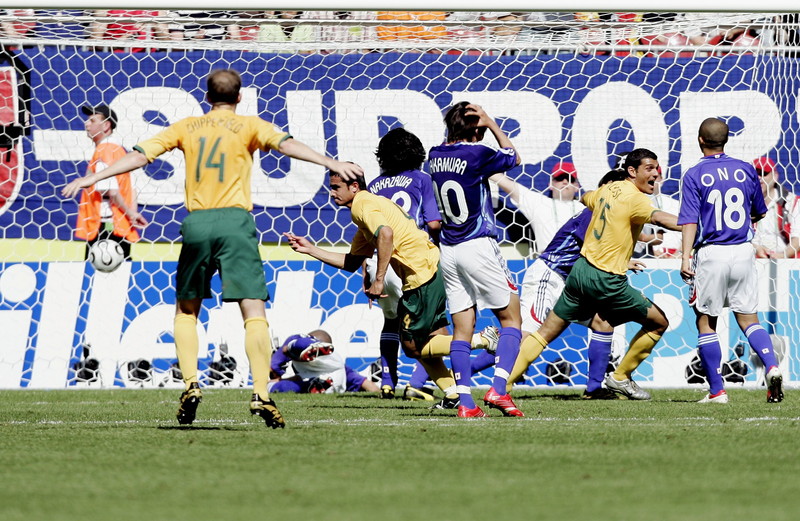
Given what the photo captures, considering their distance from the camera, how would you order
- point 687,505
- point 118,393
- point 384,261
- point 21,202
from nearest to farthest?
point 687,505, point 384,261, point 118,393, point 21,202

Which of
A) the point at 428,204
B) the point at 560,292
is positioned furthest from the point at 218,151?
the point at 560,292

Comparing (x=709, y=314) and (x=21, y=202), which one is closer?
(x=709, y=314)

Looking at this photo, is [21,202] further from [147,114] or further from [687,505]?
[687,505]

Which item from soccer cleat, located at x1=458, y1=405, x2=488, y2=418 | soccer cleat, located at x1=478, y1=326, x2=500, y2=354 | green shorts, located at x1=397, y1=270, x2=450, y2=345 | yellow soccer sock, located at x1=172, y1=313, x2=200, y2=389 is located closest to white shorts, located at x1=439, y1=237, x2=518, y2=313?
green shorts, located at x1=397, y1=270, x2=450, y2=345

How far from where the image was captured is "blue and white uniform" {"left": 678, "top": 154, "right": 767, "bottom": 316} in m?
8.27

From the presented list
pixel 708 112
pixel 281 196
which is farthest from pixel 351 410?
pixel 708 112

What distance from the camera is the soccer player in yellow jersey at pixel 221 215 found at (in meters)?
5.93

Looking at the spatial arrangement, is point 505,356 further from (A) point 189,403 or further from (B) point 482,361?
(B) point 482,361

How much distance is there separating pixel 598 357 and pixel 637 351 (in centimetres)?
42

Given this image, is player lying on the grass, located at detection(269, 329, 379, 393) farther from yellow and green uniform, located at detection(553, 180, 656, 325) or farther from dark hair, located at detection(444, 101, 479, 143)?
dark hair, located at detection(444, 101, 479, 143)

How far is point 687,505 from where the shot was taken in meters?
3.46

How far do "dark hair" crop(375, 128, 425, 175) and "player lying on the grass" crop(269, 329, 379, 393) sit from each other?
2.33 meters

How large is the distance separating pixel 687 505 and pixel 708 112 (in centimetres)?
849

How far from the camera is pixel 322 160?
580 cm
